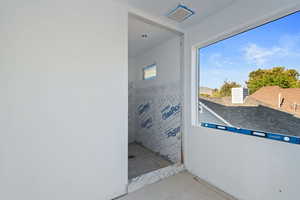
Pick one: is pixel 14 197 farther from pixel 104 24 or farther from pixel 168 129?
pixel 168 129

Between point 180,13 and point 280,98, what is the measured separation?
5.35 feet

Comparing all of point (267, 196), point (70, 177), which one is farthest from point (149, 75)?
point (267, 196)

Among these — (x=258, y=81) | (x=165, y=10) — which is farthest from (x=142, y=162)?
(x=165, y=10)

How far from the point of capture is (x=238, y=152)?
1611 millimetres

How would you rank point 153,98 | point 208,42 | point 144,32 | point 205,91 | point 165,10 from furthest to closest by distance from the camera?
point 153,98 → point 144,32 → point 205,91 → point 208,42 → point 165,10

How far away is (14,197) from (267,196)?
2473 millimetres

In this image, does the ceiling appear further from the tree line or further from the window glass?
the window glass

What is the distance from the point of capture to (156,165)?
8.26 feet

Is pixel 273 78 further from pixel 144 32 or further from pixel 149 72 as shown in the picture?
pixel 149 72

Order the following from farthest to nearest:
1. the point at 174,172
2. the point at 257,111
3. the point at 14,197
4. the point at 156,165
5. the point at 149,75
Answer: the point at 149,75
the point at 156,165
the point at 174,172
the point at 257,111
the point at 14,197

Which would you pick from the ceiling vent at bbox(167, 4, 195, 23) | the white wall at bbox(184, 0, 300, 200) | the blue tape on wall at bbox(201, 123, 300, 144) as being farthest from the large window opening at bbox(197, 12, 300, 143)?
the ceiling vent at bbox(167, 4, 195, 23)

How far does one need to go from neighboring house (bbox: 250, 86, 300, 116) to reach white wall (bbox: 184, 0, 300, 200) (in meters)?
0.38

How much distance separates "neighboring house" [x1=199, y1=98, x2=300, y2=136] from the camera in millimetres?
1313

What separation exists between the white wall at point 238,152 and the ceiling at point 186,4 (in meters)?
0.10
